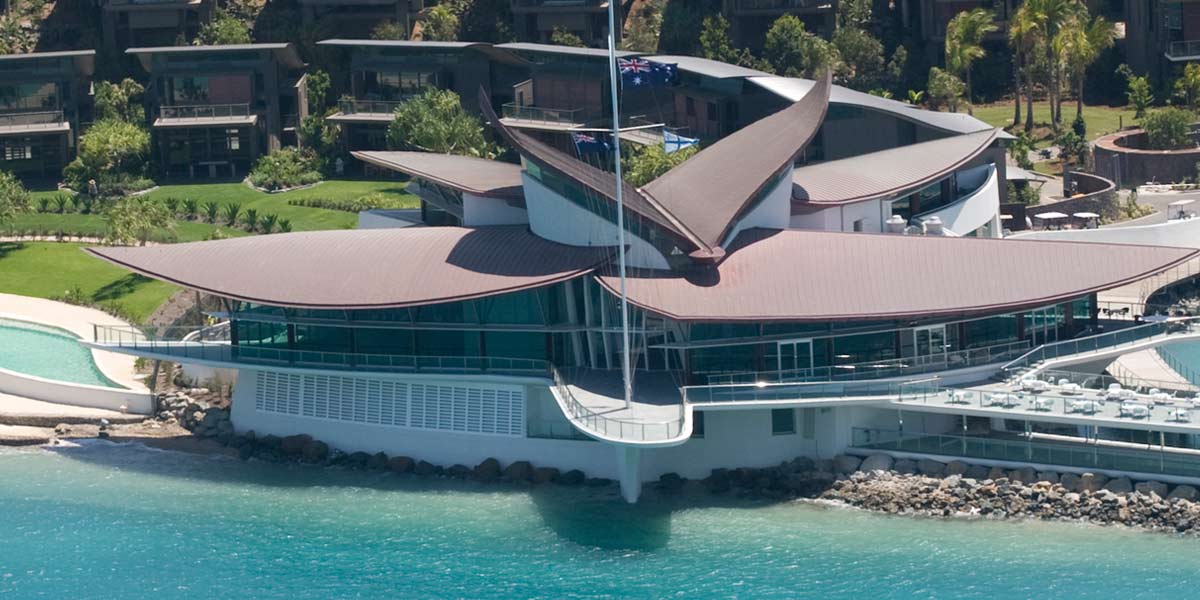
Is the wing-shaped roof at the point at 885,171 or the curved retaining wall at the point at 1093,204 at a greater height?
the wing-shaped roof at the point at 885,171

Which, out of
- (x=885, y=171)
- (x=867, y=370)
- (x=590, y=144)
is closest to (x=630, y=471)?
(x=867, y=370)

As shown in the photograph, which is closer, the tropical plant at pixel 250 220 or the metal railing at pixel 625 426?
the metal railing at pixel 625 426

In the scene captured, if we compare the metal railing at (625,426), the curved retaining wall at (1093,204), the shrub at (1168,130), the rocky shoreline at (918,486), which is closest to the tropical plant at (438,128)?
the curved retaining wall at (1093,204)

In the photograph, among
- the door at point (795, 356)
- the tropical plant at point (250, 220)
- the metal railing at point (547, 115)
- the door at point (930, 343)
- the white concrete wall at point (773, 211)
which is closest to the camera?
the door at point (795, 356)

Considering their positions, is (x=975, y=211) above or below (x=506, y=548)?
above

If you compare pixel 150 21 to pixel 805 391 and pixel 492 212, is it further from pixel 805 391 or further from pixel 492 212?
pixel 805 391

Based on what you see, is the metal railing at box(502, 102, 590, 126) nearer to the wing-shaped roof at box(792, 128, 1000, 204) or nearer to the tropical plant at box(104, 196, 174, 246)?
the tropical plant at box(104, 196, 174, 246)

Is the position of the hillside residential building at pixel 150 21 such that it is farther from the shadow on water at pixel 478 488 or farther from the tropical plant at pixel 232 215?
the shadow on water at pixel 478 488
